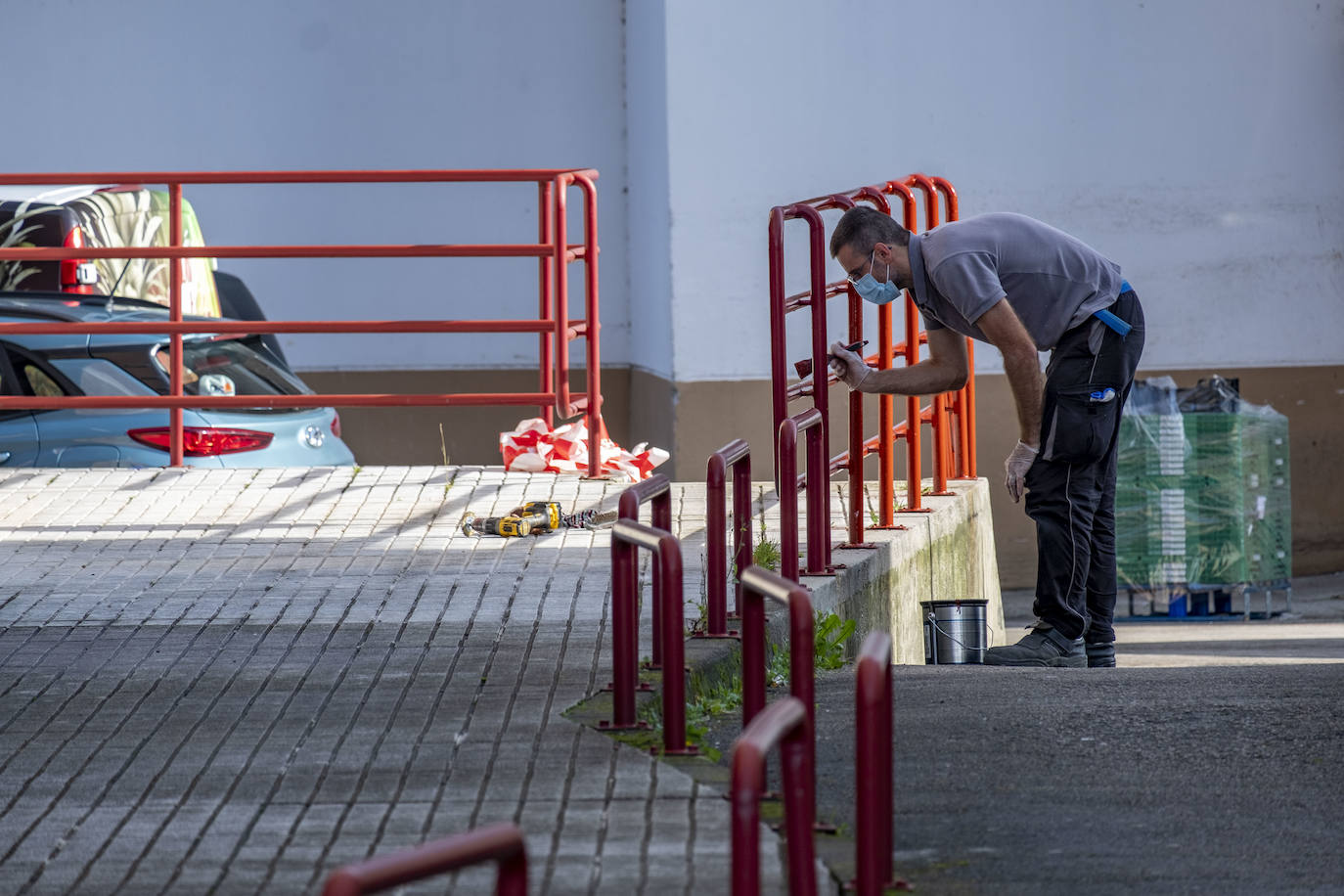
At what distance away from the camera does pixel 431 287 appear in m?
16.6

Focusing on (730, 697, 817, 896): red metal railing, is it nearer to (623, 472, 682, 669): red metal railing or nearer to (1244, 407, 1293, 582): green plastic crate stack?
(623, 472, 682, 669): red metal railing

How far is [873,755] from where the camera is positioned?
315 centimetres

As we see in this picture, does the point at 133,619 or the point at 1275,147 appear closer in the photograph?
the point at 133,619

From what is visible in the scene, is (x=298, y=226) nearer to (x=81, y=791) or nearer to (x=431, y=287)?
(x=431, y=287)

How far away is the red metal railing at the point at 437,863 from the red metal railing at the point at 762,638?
941 millimetres

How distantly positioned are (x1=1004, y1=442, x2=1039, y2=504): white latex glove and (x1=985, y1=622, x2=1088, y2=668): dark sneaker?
0.53 meters

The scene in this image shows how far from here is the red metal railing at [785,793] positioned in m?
2.59

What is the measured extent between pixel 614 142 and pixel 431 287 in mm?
2202

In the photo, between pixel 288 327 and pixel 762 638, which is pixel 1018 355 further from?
pixel 288 327

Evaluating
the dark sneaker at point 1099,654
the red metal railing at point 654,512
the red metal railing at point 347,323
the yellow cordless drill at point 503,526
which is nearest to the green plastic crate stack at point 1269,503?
the red metal railing at point 347,323

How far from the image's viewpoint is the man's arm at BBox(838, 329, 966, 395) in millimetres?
6508

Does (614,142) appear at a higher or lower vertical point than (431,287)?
higher

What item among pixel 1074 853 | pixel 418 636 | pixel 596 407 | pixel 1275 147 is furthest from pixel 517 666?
pixel 1275 147

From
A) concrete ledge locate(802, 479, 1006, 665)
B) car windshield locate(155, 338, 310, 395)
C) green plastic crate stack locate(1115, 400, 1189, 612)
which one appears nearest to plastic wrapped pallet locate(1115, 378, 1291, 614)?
A: green plastic crate stack locate(1115, 400, 1189, 612)
